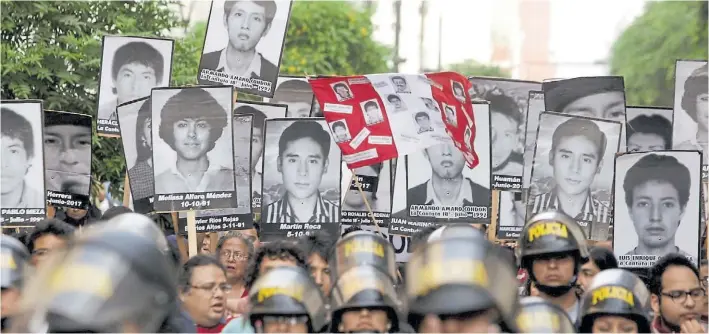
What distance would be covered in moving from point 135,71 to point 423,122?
2517 millimetres

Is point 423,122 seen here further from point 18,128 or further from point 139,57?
point 18,128

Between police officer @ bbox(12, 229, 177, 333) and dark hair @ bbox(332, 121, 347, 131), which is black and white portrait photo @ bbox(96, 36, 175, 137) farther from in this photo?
police officer @ bbox(12, 229, 177, 333)

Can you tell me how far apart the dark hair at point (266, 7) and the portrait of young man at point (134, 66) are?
59 centimetres

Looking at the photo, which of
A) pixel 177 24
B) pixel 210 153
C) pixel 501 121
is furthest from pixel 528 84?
pixel 177 24

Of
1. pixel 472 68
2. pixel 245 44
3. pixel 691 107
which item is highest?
pixel 472 68

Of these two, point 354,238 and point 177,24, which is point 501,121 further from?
point 177,24

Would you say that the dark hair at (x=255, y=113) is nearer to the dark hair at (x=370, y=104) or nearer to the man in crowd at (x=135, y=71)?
the man in crowd at (x=135, y=71)

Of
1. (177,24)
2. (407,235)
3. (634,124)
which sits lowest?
(407,235)

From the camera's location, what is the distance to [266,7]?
12.5m

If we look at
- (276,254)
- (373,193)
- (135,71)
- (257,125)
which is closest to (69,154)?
(135,71)

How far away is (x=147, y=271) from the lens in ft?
15.9

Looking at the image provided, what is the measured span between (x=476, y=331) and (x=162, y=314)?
3.54 ft

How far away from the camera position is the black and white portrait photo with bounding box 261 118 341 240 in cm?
1112

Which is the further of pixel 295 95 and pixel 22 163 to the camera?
pixel 295 95
